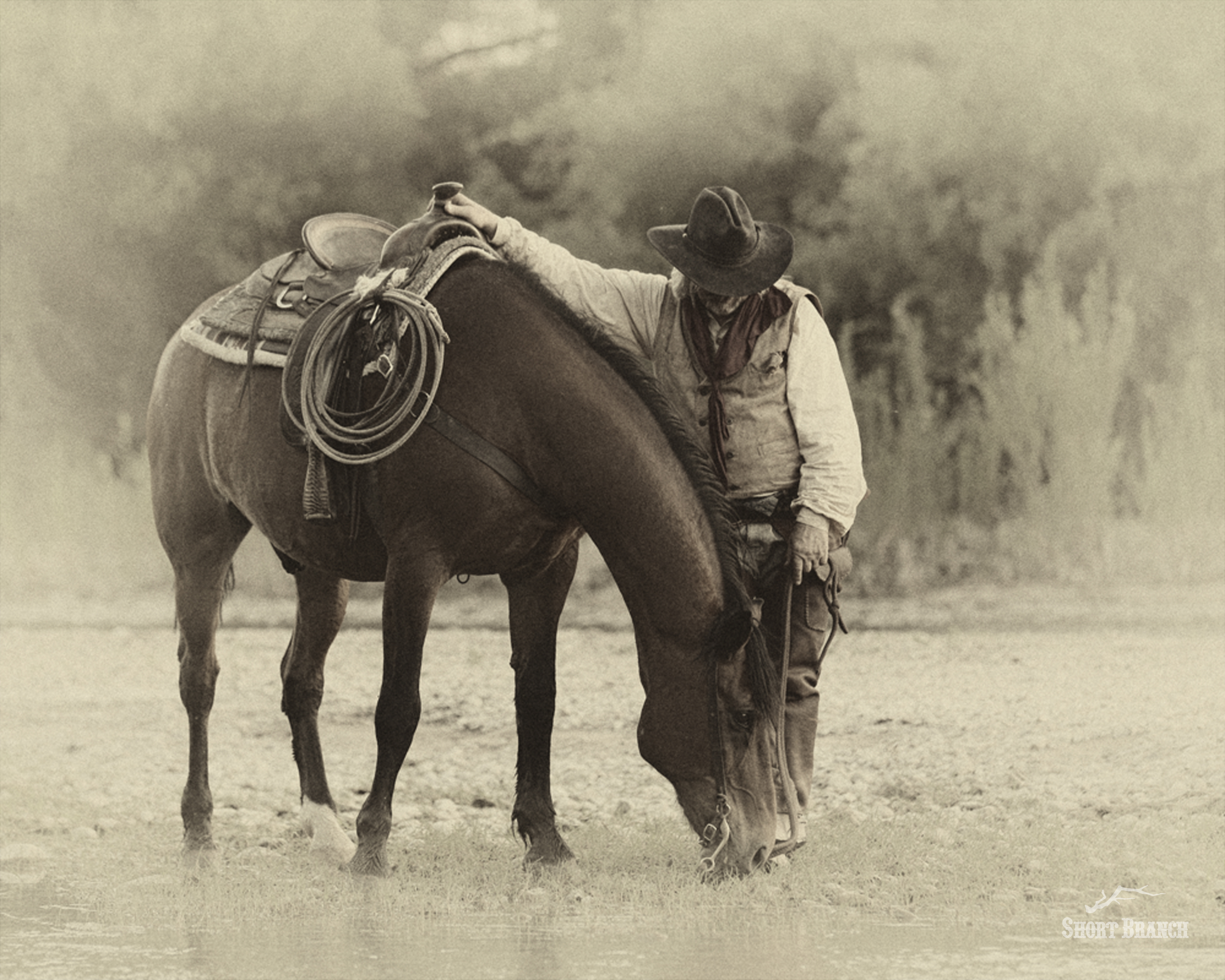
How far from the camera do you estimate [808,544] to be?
433 centimetres

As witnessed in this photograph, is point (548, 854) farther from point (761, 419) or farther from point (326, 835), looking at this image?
point (761, 419)

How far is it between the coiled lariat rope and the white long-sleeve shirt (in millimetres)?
385

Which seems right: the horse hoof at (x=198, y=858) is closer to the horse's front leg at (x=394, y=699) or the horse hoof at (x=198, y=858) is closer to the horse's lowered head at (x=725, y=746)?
the horse's front leg at (x=394, y=699)

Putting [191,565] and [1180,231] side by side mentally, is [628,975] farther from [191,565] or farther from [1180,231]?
[1180,231]

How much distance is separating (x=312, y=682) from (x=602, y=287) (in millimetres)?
1730

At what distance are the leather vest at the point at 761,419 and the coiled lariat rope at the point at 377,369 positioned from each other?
0.71m

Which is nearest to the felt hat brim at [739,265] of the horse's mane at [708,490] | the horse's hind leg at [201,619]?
the horse's mane at [708,490]

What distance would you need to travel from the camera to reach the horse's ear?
13.4 ft

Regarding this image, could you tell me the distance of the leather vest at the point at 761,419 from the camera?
450cm

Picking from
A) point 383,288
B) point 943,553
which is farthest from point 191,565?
point 943,553


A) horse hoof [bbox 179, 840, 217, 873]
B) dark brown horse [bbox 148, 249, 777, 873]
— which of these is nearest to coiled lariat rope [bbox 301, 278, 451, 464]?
dark brown horse [bbox 148, 249, 777, 873]

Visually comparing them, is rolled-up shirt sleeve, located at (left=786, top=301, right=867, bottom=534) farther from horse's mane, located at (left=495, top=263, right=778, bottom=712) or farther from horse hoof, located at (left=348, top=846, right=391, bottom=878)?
horse hoof, located at (left=348, top=846, right=391, bottom=878)

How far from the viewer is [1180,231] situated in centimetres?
1005

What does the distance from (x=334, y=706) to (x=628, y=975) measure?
4641 mm
